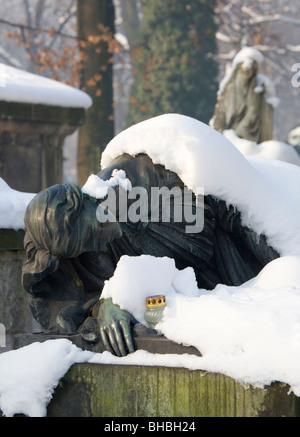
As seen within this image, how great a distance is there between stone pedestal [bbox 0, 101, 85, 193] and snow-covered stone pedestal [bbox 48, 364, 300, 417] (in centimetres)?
408

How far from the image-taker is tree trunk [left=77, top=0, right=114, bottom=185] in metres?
13.0

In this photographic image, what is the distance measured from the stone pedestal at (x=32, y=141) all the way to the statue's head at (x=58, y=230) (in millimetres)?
3547

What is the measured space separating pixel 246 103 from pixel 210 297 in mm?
8673

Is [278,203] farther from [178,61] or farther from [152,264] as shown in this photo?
[178,61]

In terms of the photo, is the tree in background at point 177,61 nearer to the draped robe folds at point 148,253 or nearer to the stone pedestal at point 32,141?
the stone pedestal at point 32,141

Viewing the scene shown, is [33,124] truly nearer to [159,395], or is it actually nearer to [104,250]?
[104,250]

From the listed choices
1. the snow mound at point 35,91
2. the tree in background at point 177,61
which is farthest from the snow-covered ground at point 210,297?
the tree in background at point 177,61

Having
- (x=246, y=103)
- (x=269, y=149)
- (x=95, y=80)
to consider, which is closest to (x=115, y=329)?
(x=269, y=149)

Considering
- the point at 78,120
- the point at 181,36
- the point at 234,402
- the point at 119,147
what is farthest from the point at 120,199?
the point at 181,36

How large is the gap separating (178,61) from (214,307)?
Answer: 18253 millimetres

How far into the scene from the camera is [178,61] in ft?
69.6

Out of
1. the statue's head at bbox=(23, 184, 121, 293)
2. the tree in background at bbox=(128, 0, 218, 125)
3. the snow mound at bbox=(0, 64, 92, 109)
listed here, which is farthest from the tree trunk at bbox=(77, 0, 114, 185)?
the statue's head at bbox=(23, 184, 121, 293)

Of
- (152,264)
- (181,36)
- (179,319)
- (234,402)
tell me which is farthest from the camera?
(181,36)

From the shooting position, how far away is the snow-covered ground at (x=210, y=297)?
318 cm
